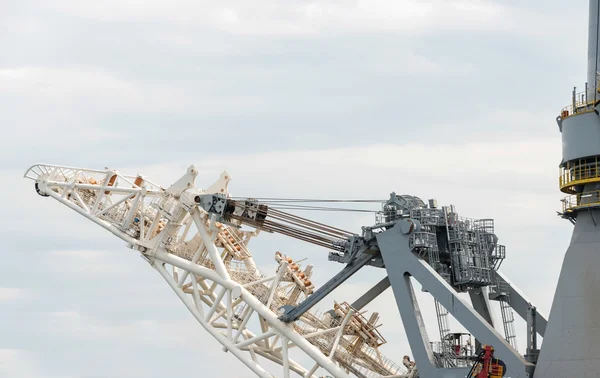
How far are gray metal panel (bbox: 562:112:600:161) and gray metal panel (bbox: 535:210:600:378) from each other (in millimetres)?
2823

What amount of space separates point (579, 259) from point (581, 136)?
5.71 metres

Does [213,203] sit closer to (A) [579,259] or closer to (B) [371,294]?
(B) [371,294]

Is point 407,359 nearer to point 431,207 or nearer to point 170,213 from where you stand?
point 431,207

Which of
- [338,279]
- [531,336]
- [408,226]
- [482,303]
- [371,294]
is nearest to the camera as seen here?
[531,336]

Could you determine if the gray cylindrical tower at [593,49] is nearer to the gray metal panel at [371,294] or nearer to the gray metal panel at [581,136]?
the gray metal panel at [581,136]

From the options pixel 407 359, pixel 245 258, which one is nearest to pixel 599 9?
pixel 407 359

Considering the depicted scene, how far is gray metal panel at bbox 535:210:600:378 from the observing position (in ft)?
173

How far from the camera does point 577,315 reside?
53.2m

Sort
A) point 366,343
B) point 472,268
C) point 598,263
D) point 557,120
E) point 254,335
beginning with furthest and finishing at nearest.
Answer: point 254,335, point 366,343, point 472,268, point 557,120, point 598,263

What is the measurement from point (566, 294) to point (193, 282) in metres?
23.2

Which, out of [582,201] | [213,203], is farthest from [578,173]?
[213,203]

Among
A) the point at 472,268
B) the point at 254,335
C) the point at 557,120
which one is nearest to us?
the point at 557,120

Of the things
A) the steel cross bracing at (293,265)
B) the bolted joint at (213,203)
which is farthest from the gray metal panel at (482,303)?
the bolted joint at (213,203)

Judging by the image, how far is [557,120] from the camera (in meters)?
57.0
